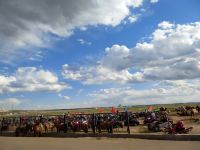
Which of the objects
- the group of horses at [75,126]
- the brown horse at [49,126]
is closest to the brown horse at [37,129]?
the group of horses at [75,126]

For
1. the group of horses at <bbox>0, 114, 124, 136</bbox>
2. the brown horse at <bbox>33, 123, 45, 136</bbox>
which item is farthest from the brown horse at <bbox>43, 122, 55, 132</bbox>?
the brown horse at <bbox>33, 123, 45, 136</bbox>

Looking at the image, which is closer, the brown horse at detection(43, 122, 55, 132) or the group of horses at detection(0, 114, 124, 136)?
the group of horses at detection(0, 114, 124, 136)

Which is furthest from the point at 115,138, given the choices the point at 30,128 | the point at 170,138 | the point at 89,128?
the point at 30,128

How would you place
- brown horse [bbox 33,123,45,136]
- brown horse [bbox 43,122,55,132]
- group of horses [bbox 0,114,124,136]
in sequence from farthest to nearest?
brown horse [bbox 43,122,55,132] < brown horse [bbox 33,123,45,136] < group of horses [bbox 0,114,124,136]

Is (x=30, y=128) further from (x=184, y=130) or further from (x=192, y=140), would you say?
(x=192, y=140)

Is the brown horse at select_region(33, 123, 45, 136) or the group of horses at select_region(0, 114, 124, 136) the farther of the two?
the brown horse at select_region(33, 123, 45, 136)

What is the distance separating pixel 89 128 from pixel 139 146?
453 inches

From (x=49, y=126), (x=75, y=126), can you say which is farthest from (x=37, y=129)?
(x=75, y=126)

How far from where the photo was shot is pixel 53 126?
2923 centimetres

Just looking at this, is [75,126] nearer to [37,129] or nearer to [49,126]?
[37,129]

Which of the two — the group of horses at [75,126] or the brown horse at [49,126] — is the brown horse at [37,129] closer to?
the group of horses at [75,126]

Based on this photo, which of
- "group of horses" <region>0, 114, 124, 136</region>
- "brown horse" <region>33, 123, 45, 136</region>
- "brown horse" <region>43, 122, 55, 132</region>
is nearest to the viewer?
"group of horses" <region>0, 114, 124, 136</region>

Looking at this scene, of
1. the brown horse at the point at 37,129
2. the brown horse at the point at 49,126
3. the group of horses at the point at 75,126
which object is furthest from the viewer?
the brown horse at the point at 49,126

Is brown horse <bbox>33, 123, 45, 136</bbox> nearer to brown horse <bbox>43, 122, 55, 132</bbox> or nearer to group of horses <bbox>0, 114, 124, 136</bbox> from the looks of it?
group of horses <bbox>0, 114, 124, 136</bbox>
